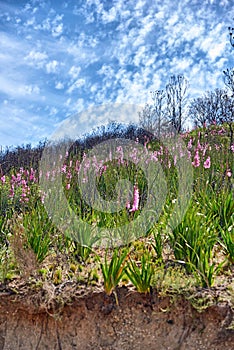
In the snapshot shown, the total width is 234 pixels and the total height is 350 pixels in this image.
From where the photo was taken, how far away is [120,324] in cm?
319

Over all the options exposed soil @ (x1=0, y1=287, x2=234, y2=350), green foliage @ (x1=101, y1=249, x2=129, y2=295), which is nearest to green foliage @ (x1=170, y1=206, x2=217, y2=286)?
exposed soil @ (x1=0, y1=287, x2=234, y2=350)

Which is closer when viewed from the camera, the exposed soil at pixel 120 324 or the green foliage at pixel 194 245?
the exposed soil at pixel 120 324

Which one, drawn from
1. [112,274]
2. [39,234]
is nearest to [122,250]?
[112,274]

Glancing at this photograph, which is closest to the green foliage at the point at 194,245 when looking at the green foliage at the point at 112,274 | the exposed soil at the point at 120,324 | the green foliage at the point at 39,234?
the exposed soil at the point at 120,324

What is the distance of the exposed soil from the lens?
307cm

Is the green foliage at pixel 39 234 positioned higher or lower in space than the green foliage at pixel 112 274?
higher

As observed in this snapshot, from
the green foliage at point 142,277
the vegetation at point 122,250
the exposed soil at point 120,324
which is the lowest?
the exposed soil at point 120,324

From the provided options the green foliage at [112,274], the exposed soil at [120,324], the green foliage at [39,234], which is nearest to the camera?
the exposed soil at [120,324]

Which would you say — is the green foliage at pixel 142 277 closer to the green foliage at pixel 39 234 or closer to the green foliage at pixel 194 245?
the green foliage at pixel 194 245

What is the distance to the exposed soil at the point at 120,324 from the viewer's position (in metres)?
3.07

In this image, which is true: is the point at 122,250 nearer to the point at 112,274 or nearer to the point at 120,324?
the point at 112,274

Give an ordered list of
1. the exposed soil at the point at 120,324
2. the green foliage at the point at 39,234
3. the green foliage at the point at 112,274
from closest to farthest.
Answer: the exposed soil at the point at 120,324 → the green foliage at the point at 112,274 → the green foliage at the point at 39,234

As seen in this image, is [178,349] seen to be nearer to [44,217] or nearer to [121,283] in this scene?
[121,283]

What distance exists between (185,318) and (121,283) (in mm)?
603
